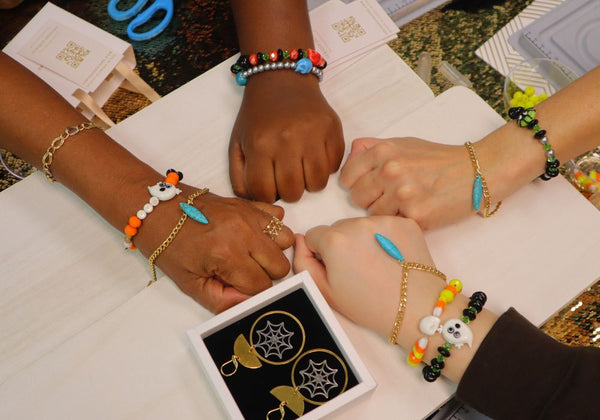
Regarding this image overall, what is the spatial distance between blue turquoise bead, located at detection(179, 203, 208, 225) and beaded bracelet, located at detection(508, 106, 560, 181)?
1.53ft

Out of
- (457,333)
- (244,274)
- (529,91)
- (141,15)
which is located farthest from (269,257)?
(141,15)

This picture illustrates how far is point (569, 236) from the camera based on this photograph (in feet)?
2.16

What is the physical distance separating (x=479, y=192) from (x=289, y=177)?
0.26 m

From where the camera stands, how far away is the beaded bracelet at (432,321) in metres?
0.56

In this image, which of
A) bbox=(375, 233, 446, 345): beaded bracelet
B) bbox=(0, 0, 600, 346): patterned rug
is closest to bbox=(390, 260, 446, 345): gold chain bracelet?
bbox=(375, 233, 446, 345): beaded bracelet

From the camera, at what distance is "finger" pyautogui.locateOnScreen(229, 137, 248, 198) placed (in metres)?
0.71

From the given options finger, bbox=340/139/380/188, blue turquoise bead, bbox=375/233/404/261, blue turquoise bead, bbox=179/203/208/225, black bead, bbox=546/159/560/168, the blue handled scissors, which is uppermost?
the blue handled scissors

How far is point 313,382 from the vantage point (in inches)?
21.0

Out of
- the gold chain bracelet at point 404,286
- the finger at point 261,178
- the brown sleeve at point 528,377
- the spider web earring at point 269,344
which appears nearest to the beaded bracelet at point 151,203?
the finger at point 261,178

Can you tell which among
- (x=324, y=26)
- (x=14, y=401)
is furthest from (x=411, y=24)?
(x=14, y=401)

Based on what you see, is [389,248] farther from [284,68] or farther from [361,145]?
[284,68]

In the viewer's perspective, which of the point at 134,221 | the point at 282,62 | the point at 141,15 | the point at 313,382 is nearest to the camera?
the point at 313,382

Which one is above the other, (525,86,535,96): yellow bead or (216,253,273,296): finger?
(216,253,273,296): finger

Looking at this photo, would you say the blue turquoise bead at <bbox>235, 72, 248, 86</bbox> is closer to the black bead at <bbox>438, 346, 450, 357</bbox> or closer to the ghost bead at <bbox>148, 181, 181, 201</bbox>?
the ghost bead at <bbox>148, 181, 181, 201</bbox>
